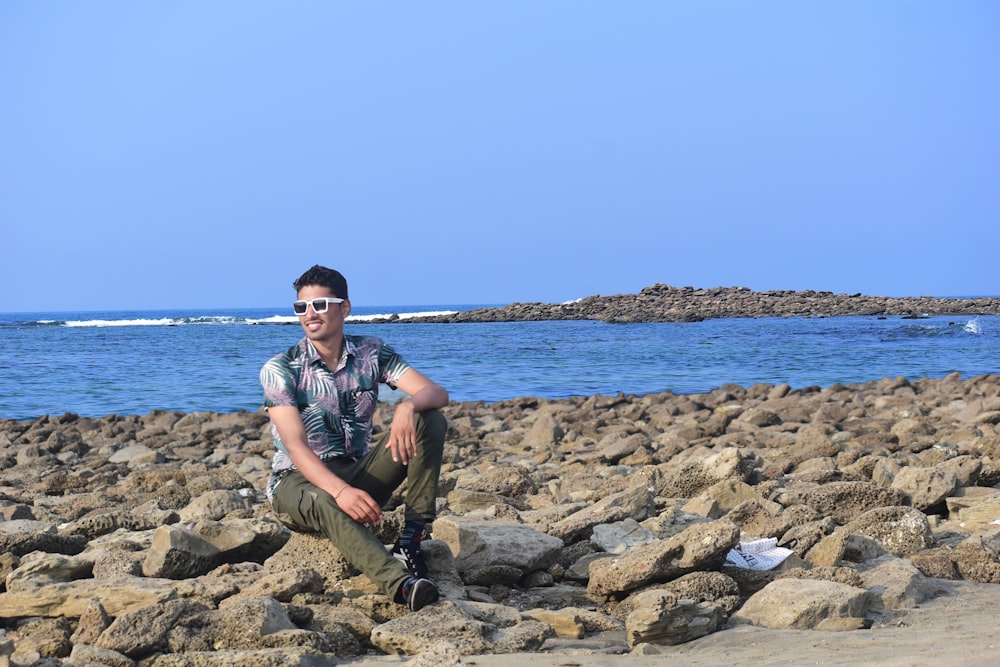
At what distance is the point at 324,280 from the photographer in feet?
15.8

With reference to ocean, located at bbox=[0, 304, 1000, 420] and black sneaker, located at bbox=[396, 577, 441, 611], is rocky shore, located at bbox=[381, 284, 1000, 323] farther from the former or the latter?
black sneaker, located at bbox=[396, 577, 441, 611]

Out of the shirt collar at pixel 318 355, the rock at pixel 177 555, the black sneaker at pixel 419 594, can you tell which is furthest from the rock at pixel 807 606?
the rock at pixel 177 555

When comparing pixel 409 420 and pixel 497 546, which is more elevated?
pixel 409 420

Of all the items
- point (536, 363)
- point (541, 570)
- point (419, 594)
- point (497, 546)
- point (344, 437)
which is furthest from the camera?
point (536, 363)

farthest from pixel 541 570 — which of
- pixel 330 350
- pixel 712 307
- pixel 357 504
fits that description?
pixel 712 307

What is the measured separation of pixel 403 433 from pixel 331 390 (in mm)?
466

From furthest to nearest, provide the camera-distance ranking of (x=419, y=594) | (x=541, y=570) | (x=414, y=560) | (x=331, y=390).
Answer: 1. (x=541, y=570)
2. (x=331, y=390)
3. (x=414, y=560)
4. (x=419, y=594)

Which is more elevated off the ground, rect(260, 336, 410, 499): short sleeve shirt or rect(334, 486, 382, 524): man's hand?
rect(260, 336, 410, 499): short sleeve shirt

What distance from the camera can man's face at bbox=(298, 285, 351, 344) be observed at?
4.70 metres

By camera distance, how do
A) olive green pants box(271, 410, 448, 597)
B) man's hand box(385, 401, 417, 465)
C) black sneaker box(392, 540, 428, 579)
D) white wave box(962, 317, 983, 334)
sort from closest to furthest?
1. olive green pants box(271, 410, 448, 597)
2. man's hand box(385, 401, 417, 465)
3. black sneaker box(392, 540, 428, 579)
4. white wave box(962, 317, 983, 334)

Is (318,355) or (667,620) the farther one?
(318,355)

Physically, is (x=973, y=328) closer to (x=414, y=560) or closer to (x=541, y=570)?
(x=541, y=570)

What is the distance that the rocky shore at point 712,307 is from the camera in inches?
2422

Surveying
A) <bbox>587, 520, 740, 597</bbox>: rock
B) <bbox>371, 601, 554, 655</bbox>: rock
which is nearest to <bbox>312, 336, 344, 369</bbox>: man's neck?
<bbox>371, 601, 554, 655</bbox>: rock
